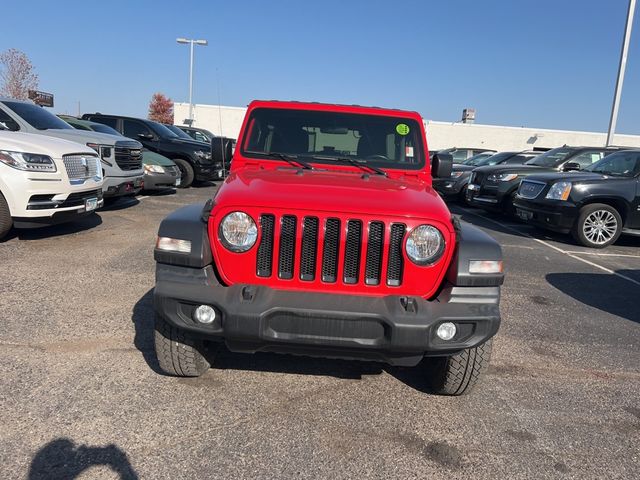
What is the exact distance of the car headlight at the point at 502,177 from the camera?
37.4 ft

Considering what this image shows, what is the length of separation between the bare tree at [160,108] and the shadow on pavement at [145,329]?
57026mm

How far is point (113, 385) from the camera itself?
313cm

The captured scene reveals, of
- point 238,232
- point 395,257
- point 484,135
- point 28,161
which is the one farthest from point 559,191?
point 484,135

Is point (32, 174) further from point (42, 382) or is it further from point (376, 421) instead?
point (376, 421)

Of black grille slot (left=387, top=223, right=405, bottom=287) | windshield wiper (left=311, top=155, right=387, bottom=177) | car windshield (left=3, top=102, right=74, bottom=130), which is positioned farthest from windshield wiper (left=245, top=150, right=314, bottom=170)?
car windshield (left=3, top=102, right=74, bottom=130)

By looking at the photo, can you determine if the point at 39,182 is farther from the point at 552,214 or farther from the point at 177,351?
the point at 552,214

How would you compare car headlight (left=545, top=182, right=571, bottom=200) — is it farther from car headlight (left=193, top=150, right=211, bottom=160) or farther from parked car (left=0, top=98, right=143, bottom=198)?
car headlight (left=193, top=150, right=211, bottom=160)

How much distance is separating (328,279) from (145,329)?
6.32 ft

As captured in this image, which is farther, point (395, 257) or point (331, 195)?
point (331, 195)

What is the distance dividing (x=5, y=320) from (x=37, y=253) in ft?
7.73

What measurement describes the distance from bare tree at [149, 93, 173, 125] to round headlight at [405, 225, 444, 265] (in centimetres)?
5912

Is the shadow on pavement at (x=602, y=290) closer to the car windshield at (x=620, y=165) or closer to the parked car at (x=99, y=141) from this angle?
the car windshield at (x=620, y=165)

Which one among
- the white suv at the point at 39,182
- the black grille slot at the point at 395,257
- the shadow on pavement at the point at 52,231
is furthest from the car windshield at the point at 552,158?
the black grille slot at the point at 395,257

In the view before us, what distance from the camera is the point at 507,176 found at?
37.4ft
